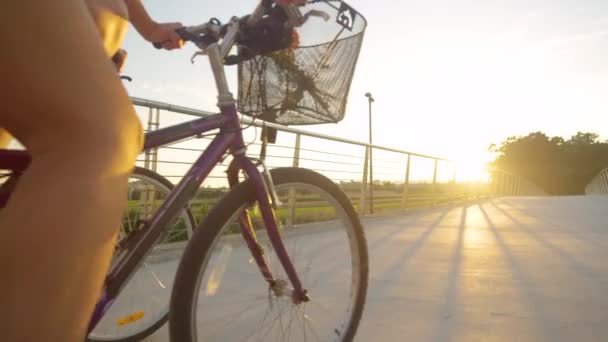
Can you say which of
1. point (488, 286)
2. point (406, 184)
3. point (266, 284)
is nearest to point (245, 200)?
point (266, 284)

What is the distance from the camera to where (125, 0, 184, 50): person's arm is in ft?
4.03

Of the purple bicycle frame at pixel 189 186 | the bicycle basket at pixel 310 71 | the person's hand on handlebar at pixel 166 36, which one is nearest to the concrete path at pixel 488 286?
the purple bicycle frame at pixel 189 186

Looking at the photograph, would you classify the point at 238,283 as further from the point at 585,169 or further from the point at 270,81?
the point at 585,169

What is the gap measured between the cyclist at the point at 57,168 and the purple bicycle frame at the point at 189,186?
0.49 meters

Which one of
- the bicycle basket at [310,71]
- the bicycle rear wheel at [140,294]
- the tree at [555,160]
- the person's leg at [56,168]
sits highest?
the tree at [555,160]

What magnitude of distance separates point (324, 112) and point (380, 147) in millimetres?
5468

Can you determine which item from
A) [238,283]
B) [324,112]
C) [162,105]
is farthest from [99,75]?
[162,105]

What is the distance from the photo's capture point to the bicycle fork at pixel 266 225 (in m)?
1.18

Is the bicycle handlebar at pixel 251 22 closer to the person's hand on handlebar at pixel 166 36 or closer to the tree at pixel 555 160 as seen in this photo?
the person's hand on handlebar at pixel 166 36

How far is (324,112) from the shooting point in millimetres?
1370

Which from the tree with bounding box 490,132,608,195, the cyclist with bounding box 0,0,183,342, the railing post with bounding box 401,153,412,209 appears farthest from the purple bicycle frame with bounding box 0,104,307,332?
the tree with bounding box 490,132,608,195

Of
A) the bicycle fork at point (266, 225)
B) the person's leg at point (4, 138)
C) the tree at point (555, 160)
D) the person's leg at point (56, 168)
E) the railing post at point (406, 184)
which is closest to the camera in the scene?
the person's leg at point (56, 168)

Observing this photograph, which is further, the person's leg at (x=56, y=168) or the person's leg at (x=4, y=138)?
the person's leg at (x=4, y=138)

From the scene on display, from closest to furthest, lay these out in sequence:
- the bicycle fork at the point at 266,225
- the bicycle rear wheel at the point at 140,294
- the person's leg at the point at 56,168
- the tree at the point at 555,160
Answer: the person's leg at the point at 56,168 → the bicycle fork at the point at 266,225 → the bicycle rear wheel at the point at 140,294 → the tree at the point at 555,160
